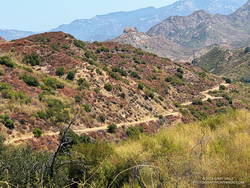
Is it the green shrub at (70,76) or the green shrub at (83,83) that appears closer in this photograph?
the green shrub at (83,83)

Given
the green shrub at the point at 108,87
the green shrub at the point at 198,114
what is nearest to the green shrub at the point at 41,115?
the green shrub at the point at 108,87

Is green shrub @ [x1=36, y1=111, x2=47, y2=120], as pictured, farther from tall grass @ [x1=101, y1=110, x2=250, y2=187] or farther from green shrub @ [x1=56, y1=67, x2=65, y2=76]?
tall grass @ [x1=101, y1=110, x2=250, y2=187]

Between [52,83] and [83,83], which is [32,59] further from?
[52,83]

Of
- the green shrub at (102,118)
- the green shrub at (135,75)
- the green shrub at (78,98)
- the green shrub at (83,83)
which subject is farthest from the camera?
the green shrub at (135,75)

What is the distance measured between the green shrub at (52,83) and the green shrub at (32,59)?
14624mm

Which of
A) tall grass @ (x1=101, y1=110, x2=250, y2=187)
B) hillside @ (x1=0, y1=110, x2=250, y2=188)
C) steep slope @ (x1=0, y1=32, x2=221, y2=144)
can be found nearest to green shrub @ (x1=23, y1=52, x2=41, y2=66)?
steep slope @ (x1=0, y1=32, x2=221, y2=144)

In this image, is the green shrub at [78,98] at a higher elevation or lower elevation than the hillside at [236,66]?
higher

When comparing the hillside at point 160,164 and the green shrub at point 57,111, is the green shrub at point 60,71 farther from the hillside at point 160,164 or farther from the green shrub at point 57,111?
the hillside at point 160,164

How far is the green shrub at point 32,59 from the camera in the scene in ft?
197

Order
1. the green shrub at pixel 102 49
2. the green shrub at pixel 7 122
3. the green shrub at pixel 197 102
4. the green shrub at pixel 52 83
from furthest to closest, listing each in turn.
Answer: the green shrub at pixel 102 49, the green shrub at pixel 197 102, the green shrub at pixel 52 83, the green shrub at pixel 7 122

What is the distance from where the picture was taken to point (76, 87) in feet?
162

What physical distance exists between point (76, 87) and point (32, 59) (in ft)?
57.4

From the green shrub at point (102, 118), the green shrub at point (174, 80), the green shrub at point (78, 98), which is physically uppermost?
the green shrub at point (78, 98)

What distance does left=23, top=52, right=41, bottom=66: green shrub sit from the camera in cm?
5991
